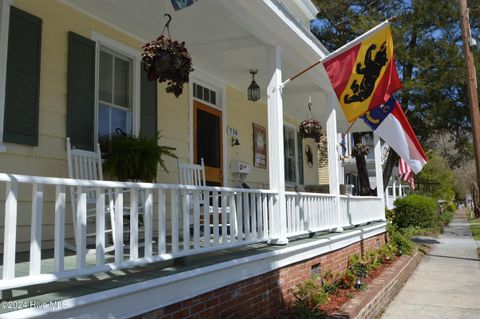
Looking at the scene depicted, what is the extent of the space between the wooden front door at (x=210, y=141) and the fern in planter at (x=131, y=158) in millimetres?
2029

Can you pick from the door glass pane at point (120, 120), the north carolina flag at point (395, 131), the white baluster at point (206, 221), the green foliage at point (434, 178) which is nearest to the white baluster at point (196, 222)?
the white baluster at point (206, 221)

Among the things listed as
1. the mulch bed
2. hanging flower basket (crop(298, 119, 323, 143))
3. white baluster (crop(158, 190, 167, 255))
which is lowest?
the mulch bed

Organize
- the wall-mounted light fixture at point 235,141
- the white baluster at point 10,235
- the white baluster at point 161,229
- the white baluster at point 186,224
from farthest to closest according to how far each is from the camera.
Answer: the wall-mounted light fixture at point 235,141 → the white baluster at point 186,224 → the white baluster at point 161,229 → the white baluster at point 10,235

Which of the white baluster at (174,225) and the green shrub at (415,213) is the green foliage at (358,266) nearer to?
the white baluster at (174,225)

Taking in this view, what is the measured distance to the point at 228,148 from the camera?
8.80 metres

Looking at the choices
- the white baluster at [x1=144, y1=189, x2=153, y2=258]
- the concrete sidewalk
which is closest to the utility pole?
the concrete sidewalk

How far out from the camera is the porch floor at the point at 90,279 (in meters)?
2.88

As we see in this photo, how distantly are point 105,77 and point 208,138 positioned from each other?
2794 millimetres

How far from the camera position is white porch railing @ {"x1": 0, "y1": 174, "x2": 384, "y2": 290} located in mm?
2752

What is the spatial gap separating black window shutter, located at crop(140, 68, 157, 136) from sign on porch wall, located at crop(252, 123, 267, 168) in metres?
3.61

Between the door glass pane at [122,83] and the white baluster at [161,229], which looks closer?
the white baluster at [161,229]

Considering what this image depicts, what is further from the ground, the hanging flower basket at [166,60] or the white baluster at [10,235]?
the hanging flower basket at [166,60]

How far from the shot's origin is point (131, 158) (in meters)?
5.69

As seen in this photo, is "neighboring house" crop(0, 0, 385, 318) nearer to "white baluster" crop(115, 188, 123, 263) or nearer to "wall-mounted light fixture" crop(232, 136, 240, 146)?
"white baluster" crop(115, 188, 123, 263)
